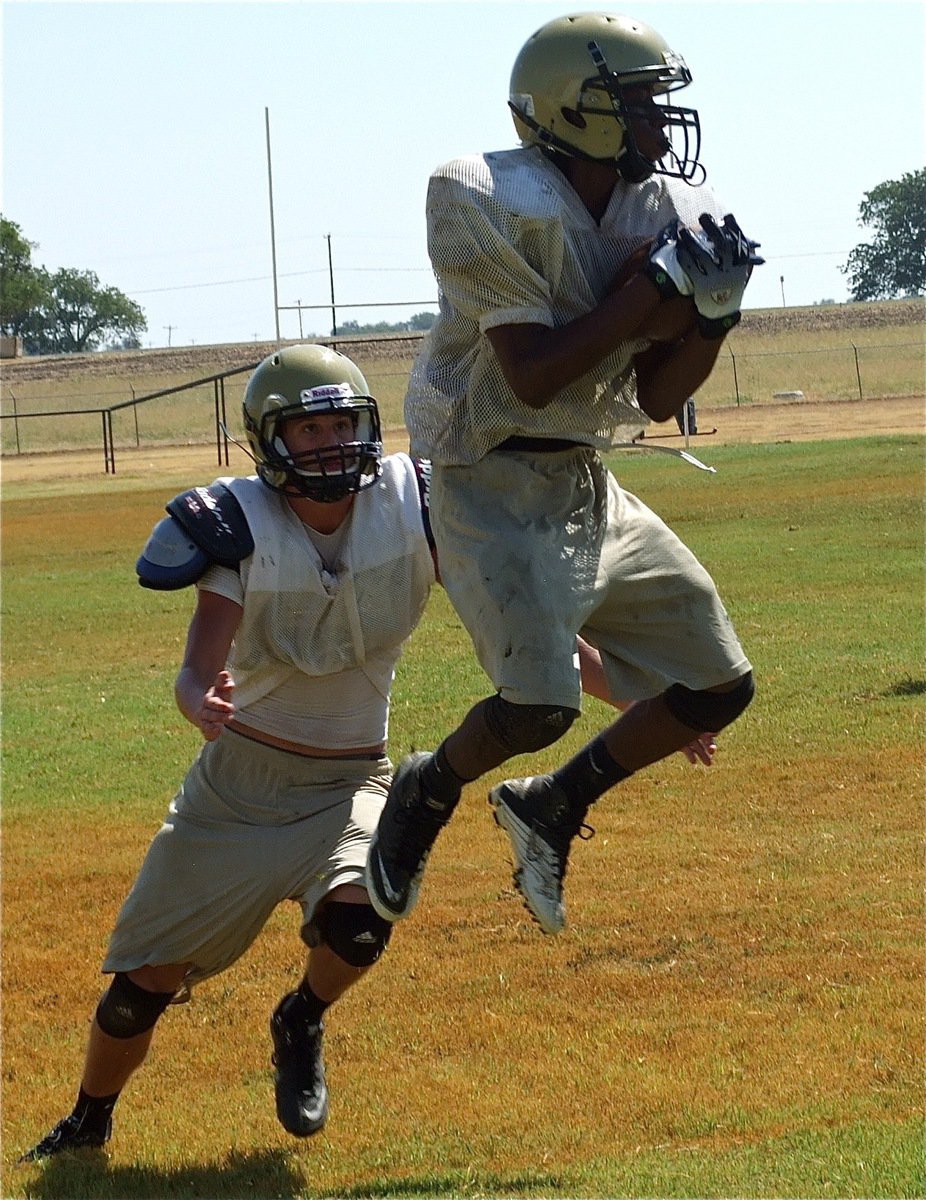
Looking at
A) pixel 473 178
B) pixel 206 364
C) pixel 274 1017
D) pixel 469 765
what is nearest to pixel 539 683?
pixel 469 765

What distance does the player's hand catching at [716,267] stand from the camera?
4152 millimetres

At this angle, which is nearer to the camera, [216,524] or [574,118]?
[574,118]

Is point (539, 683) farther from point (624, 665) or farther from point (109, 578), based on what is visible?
point (109, 578)

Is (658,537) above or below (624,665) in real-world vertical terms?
above

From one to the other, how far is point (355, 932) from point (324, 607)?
3.03 feet

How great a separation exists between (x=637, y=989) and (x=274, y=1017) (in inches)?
60.4

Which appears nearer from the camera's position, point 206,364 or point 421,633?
point 421,633

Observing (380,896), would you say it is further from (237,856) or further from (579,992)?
(579,992)

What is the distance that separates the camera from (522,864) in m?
4.65

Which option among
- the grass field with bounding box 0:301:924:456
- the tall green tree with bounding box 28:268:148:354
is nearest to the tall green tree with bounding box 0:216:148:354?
the tall green tree with bounding box 28:268:148:354

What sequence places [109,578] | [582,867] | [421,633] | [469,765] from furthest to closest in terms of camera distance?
[109,578]
[421,633]
[582,867]
[469,765]

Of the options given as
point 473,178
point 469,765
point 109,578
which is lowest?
point 109,578

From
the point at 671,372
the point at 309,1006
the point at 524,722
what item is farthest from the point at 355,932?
the point at 671,372

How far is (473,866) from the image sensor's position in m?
8.16
